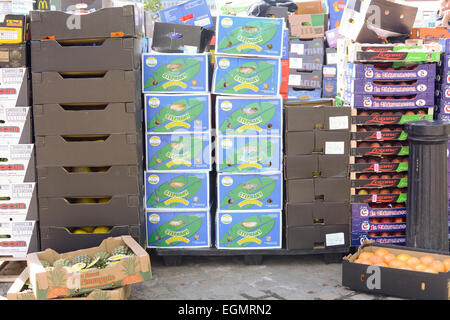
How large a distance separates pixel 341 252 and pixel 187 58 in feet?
7.44

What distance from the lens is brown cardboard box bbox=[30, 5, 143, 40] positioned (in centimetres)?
434

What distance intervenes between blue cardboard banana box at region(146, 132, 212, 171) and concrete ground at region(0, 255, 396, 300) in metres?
0.93

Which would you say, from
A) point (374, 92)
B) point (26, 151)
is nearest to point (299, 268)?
point (374, 92)

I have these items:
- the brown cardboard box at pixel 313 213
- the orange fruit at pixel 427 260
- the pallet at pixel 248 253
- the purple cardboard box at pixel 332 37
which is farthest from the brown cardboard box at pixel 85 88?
the purple cardboard box at pixel 332 37

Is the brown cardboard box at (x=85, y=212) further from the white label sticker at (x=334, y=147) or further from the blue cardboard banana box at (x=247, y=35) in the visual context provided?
the white label sticker at (x=334, y=147)

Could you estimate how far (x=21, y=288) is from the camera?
150 inches

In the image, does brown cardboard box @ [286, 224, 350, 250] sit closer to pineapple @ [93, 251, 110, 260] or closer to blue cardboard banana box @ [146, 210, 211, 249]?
blue cardboard banana box @ [146, 210, 211, 249]

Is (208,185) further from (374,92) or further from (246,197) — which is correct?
(374,92)

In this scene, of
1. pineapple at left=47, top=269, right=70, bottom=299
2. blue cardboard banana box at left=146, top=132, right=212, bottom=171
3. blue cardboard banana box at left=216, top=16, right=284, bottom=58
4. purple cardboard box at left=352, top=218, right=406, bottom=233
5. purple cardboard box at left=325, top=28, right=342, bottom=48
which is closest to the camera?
pineapple at left=47, top=269, right=70, bottom=299

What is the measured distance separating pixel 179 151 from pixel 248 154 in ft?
2.05

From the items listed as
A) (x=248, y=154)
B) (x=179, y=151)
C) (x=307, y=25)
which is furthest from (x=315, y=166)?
(x=307, y=25)

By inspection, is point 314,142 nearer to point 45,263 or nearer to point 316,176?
point 316,176

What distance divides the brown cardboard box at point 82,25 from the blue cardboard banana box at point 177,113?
656 millimetres

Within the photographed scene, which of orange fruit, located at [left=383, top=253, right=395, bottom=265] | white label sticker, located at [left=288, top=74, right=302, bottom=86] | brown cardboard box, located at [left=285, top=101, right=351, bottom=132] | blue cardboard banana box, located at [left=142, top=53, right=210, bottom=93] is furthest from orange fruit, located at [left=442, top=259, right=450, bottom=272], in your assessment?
white label sticker, located at [left=288, top=74, right=302, bottom=86]
